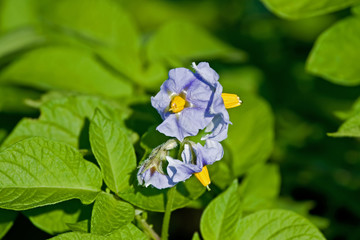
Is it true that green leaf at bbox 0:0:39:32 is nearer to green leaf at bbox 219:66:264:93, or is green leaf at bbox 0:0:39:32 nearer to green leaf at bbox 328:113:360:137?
green leaf at bbox 219:66:264:93

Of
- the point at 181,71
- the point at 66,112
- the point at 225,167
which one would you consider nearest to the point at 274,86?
the point at 225,167

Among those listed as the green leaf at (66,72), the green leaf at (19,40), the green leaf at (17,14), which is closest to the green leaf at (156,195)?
the green leaf at (66,72)

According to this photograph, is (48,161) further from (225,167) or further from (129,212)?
(225,167)

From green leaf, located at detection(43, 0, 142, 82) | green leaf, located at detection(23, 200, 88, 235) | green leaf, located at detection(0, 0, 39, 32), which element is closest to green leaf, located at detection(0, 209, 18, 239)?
green leaf, located at detection(23, 200, 88, 235)

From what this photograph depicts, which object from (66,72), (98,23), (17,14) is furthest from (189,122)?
(17,14)

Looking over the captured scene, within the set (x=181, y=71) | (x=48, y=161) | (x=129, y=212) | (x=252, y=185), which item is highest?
(x=181, y=71)
